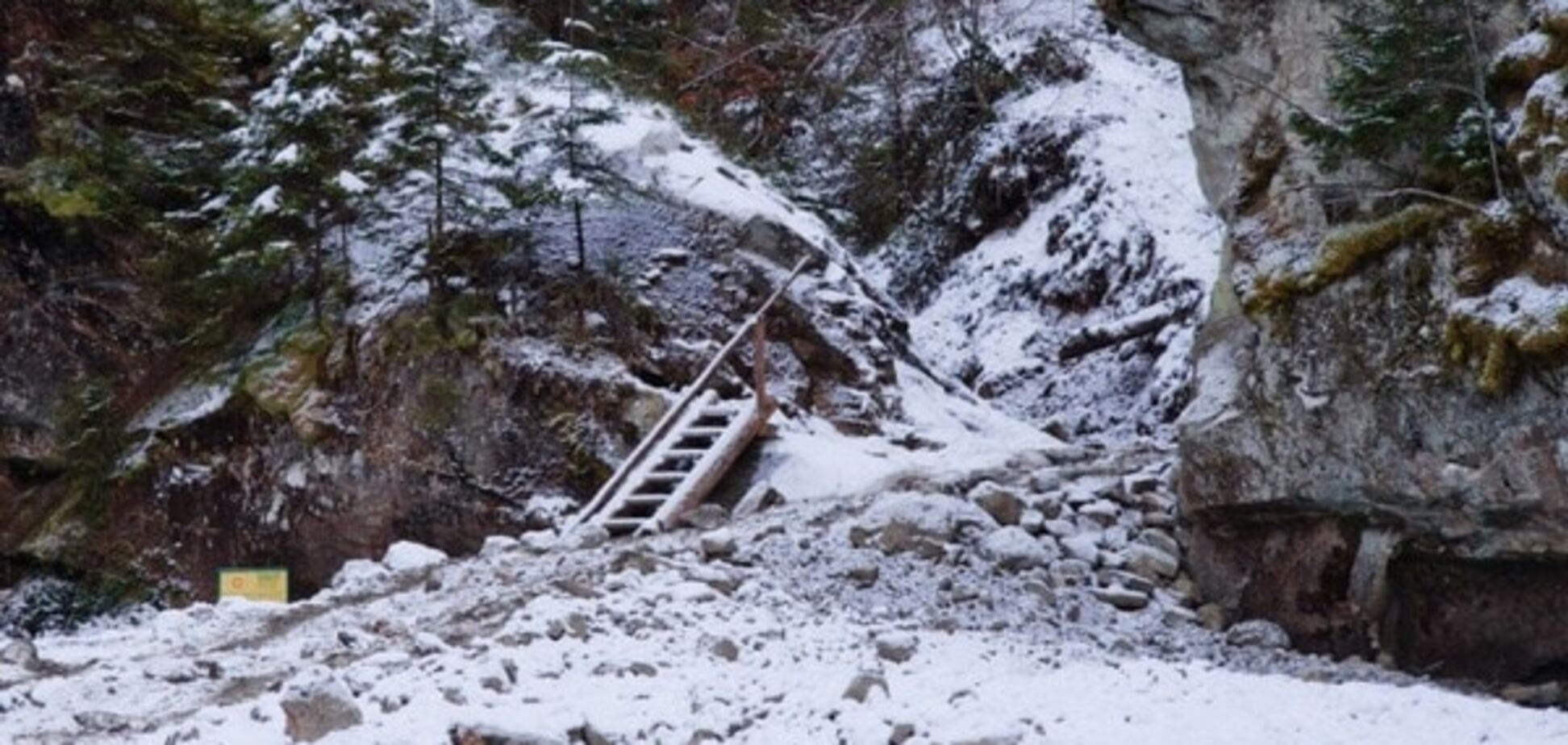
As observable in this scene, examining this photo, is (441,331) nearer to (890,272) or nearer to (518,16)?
(518,16)

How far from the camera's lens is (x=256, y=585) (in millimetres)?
9594

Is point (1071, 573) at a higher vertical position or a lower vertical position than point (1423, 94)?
lower

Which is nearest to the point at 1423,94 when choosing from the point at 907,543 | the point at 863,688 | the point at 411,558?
the point at 907,543

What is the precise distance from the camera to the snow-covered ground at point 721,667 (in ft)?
16.9

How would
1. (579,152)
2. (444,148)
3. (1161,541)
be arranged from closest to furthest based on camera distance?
(1161,541) < (444,148) < (579,152)


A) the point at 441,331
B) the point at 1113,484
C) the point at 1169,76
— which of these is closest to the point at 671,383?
the point at 441,331

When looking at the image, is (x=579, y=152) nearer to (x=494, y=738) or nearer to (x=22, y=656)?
(x=22, y=656)

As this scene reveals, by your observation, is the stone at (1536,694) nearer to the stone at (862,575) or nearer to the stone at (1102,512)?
the stone at (1102,512)

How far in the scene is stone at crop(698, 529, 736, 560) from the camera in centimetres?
827

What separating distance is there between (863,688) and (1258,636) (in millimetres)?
3202

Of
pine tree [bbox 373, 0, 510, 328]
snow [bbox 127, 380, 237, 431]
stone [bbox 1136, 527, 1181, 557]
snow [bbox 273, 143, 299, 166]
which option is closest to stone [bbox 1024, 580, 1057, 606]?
stone [bbox 1136, 527, 1181, 557]

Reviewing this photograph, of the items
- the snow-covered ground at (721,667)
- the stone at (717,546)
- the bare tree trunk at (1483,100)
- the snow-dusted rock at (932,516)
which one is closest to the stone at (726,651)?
the snow-covered ground at (721,667)

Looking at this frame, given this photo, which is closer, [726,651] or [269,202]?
[726,651]

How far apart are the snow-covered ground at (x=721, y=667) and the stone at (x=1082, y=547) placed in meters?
0.44
